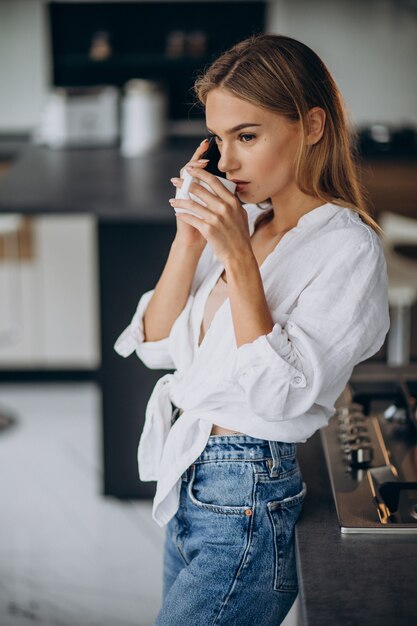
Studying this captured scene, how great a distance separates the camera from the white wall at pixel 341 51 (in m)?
4.91

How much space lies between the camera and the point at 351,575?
4.22 ft

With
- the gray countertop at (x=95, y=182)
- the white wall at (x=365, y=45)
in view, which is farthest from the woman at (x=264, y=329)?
the white wall at (x=365, y=45)

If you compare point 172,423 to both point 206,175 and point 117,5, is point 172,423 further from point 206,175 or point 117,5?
point 117,5

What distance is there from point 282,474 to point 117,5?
3980 mm

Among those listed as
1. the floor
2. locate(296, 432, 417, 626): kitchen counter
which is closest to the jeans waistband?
locate(296, 432, 417, 626): kitchen counter

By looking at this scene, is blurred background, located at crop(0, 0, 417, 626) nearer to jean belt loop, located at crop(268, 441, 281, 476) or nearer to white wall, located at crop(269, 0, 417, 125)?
white wall, located at crop(269, 0, 417, 125)

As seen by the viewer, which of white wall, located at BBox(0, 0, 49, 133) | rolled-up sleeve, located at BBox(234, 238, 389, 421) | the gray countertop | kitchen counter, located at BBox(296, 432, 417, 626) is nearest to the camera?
kitchen counter, located at BBox(296, 432, 417, 626)

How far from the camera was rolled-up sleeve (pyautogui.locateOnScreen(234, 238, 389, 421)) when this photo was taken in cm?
134

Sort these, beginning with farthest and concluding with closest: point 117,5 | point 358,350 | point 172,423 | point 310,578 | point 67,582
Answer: point 117,5, point 67,582, point 172,423, point 358,350, point 310,578

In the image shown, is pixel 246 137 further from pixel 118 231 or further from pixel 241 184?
pixel 118 231

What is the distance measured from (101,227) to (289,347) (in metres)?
1.97

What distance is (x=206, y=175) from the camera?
143cm

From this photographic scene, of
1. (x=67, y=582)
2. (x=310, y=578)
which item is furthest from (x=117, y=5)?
(x=310, y=578)

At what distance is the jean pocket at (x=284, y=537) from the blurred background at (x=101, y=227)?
2.09 feet
